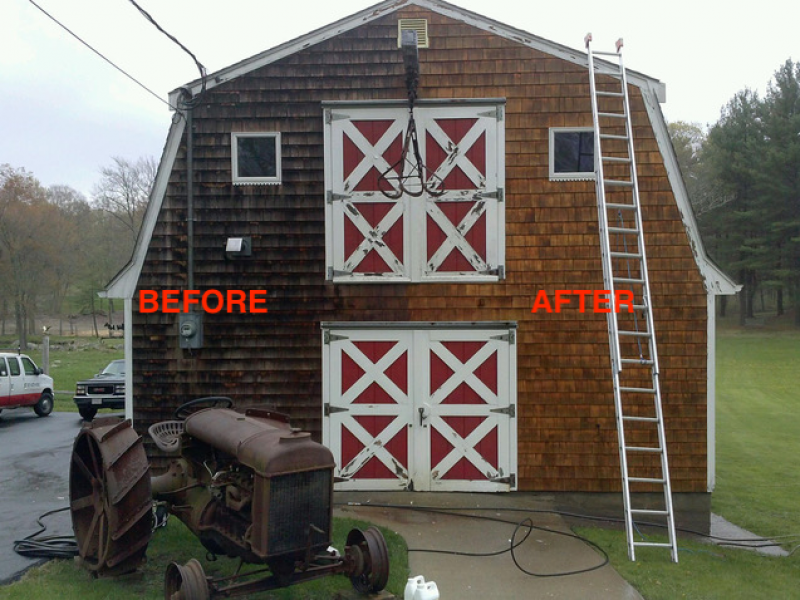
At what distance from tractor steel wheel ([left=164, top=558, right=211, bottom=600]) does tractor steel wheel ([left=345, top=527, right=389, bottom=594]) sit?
1.04 m

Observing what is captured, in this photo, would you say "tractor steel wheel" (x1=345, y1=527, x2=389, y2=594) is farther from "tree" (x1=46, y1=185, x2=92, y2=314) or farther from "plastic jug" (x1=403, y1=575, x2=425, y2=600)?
"tree" (x1=46, y1=185, x2=92, y2=314)

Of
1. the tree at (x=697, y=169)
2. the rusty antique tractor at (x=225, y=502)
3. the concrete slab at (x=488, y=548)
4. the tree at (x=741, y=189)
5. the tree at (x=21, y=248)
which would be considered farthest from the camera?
the tree at (x=697, y=169)

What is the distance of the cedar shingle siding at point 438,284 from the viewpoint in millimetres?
7219

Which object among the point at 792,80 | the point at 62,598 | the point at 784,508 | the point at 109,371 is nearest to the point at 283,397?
the point at 62,598

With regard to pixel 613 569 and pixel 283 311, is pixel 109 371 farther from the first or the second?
pixel 613 569

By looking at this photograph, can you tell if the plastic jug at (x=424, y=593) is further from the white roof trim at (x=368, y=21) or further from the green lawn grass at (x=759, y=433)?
the green lawn grass at (x=759, y=433)

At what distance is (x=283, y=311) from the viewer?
7.40 meters

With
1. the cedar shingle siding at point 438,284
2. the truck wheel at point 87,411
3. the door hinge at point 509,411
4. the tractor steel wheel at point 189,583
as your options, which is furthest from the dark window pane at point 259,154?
the truck wheel at point 87,411

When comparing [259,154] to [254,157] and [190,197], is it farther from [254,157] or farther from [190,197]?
[190,197]

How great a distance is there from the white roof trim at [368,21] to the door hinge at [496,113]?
0.79m

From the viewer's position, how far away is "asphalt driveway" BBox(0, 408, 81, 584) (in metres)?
6.54

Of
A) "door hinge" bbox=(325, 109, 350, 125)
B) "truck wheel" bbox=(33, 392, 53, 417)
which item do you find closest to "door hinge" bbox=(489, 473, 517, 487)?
"door hinge" bbox=(325, 109, 350, 125)

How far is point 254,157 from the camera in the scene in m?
7.45

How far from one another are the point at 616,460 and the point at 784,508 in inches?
156
